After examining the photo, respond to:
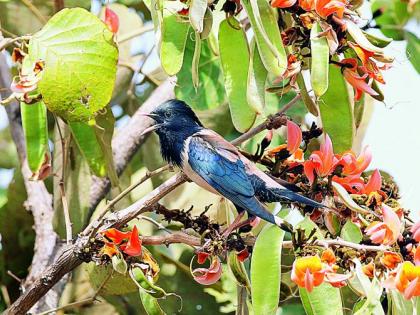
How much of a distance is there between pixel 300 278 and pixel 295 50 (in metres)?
0.38

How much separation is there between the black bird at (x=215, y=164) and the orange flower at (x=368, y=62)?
0.22m

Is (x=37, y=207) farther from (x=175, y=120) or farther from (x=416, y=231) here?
(x=416, y=231)

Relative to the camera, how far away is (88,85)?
1.69m

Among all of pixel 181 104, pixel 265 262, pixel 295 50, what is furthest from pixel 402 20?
pixel 265 262

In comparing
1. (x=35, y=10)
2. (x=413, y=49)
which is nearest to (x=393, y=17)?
(x=413, y=49)

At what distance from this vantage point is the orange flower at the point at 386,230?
1414mm

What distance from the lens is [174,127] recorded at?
1.89 m

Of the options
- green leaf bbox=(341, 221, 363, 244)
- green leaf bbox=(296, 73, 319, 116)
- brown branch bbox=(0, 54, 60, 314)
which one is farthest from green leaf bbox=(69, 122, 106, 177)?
green leaf bbox=(341, 221, 363, 244)

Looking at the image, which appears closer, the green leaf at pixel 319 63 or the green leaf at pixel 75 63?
the green leaf at pixel 319 63

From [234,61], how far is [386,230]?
37cm

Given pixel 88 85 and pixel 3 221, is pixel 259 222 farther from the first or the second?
pixel 3 221

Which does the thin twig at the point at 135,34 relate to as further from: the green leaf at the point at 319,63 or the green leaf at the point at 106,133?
the green leaf at the point at 319,63

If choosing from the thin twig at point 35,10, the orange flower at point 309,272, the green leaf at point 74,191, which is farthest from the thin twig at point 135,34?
the orange flower at point 309,272

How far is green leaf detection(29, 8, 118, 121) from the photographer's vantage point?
5.47 feet
